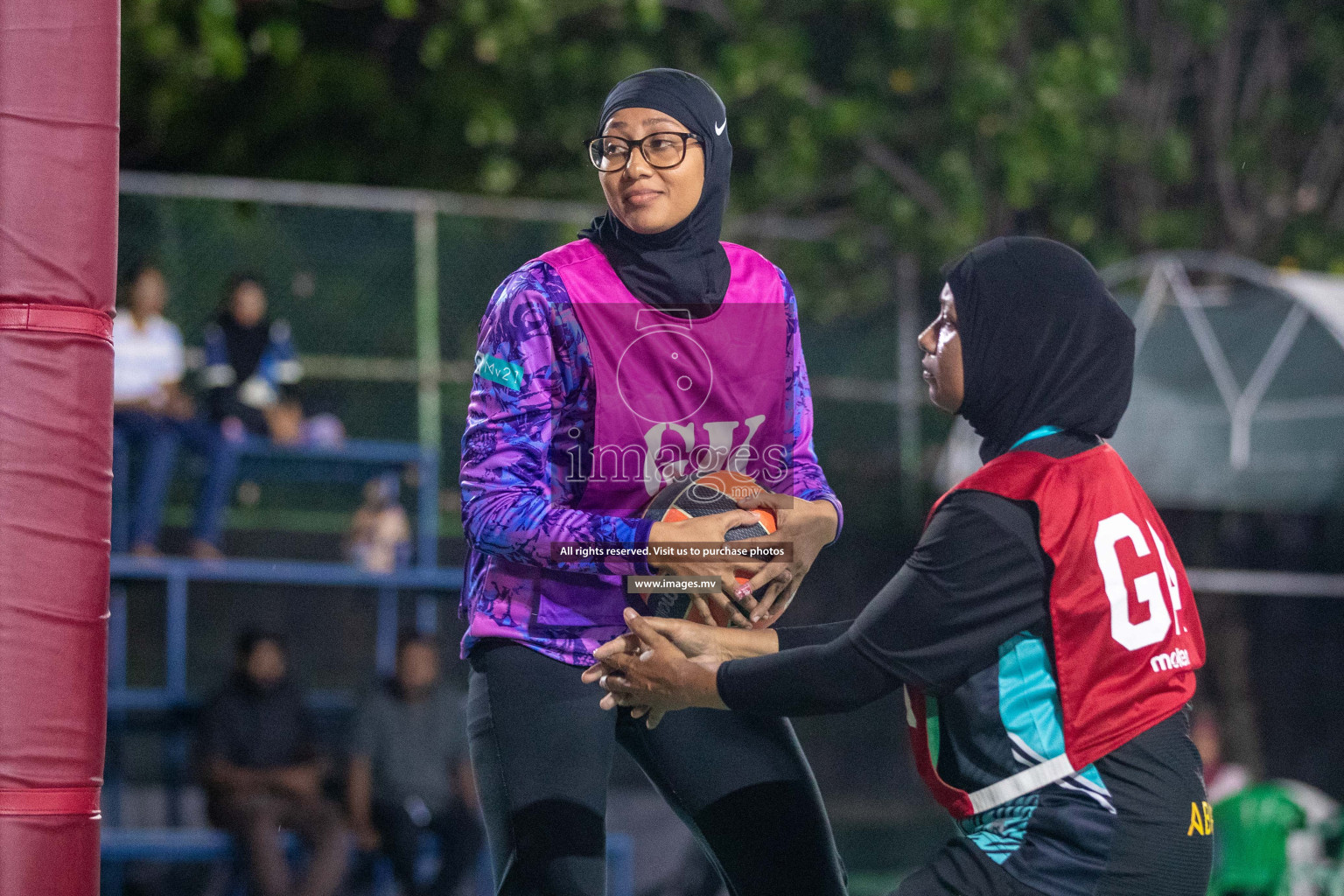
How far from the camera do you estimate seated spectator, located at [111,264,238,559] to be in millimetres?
7613

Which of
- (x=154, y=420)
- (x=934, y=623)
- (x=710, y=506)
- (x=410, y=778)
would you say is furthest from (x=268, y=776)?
(x=934, y=623)

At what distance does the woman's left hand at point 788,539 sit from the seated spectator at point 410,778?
4.77 metres

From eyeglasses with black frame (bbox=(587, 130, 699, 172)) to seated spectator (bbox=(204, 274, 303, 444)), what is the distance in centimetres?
519

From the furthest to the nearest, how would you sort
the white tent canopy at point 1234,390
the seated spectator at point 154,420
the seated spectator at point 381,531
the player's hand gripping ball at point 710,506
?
the white tent canopy at point 1234,390, the seated spectator at point 381,531, the seated spectator at point 154,420, the player's hand gripping ball at point 710,506

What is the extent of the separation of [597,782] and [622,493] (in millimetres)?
523

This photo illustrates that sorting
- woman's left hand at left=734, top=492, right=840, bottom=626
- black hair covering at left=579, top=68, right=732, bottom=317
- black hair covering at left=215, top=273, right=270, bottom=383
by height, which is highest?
black hair covering at left=215, top=273, right=270, bottom=383

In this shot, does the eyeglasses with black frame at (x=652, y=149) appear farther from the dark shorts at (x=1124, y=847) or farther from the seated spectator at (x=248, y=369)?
the seated spectator at (x=248, y=369)

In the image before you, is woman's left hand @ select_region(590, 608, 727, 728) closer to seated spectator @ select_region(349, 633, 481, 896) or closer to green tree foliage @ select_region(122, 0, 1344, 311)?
seated spectator @ select_region(349, 633, 481, 896)

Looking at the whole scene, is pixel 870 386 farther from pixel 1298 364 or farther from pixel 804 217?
pixel 1298 364

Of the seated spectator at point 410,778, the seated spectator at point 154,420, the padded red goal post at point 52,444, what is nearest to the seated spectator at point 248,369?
the seated spectator at point 154,420

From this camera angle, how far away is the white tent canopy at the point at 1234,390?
30.9 feet

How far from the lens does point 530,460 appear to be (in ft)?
9.52

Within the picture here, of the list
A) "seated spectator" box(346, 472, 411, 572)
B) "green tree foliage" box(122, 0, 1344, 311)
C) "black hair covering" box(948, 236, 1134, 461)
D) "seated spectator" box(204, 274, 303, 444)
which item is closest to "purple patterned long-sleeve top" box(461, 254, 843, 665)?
"black hair covering" box(948, 236, 1134, 461)

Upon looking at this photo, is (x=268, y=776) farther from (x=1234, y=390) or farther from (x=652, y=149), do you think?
(x=1234, y=390)
